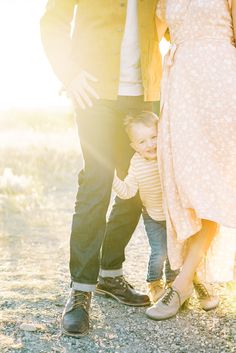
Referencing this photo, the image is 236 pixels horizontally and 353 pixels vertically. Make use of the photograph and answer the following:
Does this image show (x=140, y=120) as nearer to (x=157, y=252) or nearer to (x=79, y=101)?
(x=79, y=101)

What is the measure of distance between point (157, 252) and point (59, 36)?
1547 millimetres

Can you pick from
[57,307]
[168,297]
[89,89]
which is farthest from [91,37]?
[57,307]

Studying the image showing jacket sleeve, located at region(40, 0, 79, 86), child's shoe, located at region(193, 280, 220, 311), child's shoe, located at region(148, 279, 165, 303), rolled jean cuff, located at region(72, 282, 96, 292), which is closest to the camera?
jacket sleeve, located at region(40, 0, 79, 86)

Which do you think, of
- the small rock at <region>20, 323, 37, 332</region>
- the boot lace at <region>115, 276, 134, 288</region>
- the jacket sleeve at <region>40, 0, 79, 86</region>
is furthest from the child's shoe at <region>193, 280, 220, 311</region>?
the jacket sleeve at <region>40, 0, 79, 86</region>

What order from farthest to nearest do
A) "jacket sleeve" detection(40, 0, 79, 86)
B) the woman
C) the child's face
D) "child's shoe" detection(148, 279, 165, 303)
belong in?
"child's shoe" detection(148, 279, 165, 303)
the child's face
"jacket sleeve" detection(40, 0, 79, 86)
the woman

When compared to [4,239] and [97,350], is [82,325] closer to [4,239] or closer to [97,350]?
[97,350]

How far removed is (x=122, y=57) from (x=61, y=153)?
1043cm

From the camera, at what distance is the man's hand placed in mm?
3723

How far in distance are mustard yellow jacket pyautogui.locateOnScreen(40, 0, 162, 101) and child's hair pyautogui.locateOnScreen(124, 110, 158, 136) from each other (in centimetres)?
23

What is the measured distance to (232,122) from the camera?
3562mm

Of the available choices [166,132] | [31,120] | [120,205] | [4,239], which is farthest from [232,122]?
[31,120]

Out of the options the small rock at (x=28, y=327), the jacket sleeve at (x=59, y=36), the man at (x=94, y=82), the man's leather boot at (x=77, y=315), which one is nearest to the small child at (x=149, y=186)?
the man at (x=94, y=82)

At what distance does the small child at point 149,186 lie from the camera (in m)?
3.97

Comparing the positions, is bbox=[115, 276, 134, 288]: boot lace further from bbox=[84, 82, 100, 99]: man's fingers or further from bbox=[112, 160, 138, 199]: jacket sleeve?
bbox=[84, 82, 100, 99]: man's fingers
